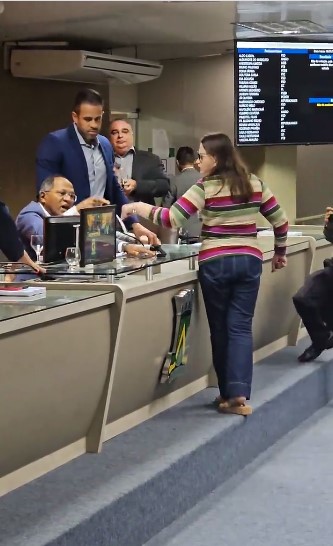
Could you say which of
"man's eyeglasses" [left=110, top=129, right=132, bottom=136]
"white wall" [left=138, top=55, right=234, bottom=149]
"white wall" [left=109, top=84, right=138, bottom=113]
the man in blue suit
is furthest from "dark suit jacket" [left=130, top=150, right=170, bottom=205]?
"white wall" [left=138, top=55, right=234, bottom=149]

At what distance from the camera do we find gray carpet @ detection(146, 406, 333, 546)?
12.6 ft

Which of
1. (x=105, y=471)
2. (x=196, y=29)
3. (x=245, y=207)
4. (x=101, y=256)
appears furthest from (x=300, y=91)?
(x=105, y=471)

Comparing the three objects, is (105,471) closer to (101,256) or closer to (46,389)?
(46,389)

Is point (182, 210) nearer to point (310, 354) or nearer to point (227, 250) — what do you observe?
point (227, 250)

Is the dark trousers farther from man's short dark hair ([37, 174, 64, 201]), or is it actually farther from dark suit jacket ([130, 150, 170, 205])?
man's short dark hair ([37, 174, 64, 201])

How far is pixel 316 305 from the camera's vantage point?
20.3ft

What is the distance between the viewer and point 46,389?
3.58 m

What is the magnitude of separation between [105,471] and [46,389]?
43 cm

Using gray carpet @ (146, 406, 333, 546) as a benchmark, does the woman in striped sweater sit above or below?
above

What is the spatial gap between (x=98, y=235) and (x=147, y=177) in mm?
2146

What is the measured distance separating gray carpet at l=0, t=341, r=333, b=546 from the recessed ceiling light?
3.56m

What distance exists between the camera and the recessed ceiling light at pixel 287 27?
809cm

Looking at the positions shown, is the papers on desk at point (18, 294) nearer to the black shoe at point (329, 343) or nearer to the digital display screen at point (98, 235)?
the digital display screen at point (98, 235)

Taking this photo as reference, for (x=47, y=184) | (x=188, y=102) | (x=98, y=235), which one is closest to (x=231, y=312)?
(x=98, y=235)
